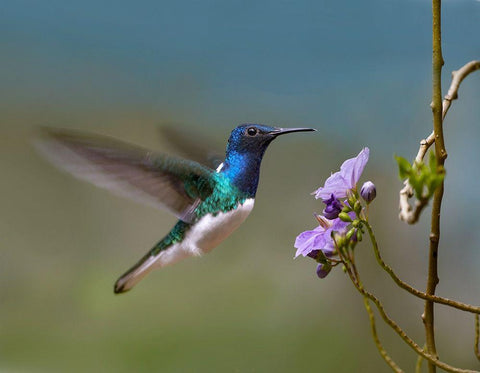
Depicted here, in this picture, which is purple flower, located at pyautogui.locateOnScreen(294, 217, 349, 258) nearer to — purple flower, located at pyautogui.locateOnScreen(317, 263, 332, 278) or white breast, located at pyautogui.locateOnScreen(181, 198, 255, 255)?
purple flower, located at pyautogui.locateOnScreen(317, 263, 332, 278)

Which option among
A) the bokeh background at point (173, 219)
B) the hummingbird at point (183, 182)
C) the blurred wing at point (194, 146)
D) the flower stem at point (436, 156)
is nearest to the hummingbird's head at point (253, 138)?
the hummingbird at point (183, 182)

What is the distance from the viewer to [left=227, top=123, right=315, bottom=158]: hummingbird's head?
2.31 feet

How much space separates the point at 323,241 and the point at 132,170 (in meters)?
0.26

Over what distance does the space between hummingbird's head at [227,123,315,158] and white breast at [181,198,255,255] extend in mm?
59

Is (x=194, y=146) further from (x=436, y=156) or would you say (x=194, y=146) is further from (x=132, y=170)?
(x=436, y=156)

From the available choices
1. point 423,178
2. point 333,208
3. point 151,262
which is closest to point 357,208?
point 333,208

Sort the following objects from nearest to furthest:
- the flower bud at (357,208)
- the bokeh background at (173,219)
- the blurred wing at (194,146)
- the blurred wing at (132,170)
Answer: the flower bud at (357,208) → the blurred wing at (132,170) → the blurred wing at (194,146) → the bokeh background at (173,219)

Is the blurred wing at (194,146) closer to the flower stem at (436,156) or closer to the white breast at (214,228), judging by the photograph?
the white breast at (214,228)

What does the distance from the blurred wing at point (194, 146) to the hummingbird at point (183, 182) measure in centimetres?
11

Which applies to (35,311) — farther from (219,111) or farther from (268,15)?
(268,15)

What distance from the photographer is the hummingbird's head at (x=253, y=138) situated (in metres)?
0.70

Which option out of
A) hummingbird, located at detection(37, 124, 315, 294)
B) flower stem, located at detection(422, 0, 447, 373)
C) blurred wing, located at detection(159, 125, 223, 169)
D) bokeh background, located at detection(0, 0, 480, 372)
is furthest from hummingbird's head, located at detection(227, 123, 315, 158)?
bokeh background, located at detection(0, 0, 480, 372)

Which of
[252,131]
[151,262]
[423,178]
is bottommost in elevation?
[423,178]

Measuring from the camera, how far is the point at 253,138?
708 millimetres
